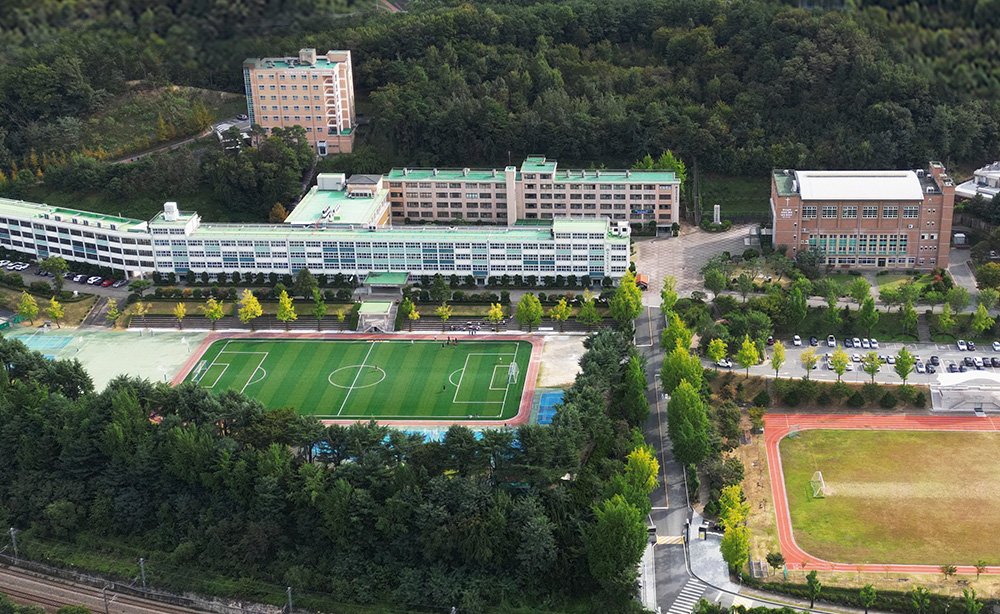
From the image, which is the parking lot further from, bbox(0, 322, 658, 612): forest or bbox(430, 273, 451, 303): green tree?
bbox(430, 273, 451, 303): green tree

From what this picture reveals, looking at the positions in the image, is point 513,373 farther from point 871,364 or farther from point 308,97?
point 308,97

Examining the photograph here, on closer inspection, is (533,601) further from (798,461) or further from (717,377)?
(717,377)

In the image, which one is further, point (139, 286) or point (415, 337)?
point (139, 286)

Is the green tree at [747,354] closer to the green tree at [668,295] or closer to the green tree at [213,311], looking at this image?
the green tree at [668,295]

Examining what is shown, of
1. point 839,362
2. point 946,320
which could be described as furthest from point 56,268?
point 946,320

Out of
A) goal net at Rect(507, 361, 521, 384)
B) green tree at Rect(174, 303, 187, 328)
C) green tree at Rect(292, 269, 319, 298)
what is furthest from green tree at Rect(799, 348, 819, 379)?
green tree at Rect(174, 303, 187, 328)
